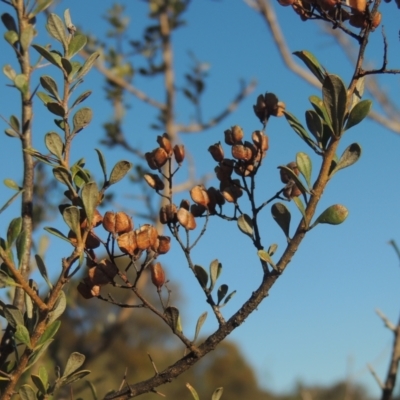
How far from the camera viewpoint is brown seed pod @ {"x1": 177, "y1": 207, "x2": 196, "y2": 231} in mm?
591

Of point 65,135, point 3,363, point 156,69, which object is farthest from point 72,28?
point 156,69

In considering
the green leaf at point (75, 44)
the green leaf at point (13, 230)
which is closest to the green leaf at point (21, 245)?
the green leaf at point (13, 230)

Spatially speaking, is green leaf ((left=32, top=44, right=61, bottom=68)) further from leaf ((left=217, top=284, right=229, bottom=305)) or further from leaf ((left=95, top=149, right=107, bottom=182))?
leaf ((left=217, top=284, right=229, bottom=305))

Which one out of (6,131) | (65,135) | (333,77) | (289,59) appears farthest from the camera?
(289,59)

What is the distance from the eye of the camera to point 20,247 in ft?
1.86

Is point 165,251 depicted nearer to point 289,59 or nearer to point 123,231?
point 123,231

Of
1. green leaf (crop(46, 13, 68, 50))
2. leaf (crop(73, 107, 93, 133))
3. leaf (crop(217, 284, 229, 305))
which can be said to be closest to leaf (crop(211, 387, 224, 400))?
leaf (crop(217, 284, 229, 305))

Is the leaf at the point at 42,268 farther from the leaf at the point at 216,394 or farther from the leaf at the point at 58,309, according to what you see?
the leaf at the point at 216,394

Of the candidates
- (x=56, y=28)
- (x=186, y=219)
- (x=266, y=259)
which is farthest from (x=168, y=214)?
(x=56, y=28)

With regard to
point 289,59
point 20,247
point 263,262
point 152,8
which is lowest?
point 263,262

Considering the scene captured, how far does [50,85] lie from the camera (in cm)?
62

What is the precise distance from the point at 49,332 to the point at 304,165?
10.7 inches

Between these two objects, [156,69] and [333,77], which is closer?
[333,77]

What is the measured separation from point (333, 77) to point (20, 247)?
32cm
